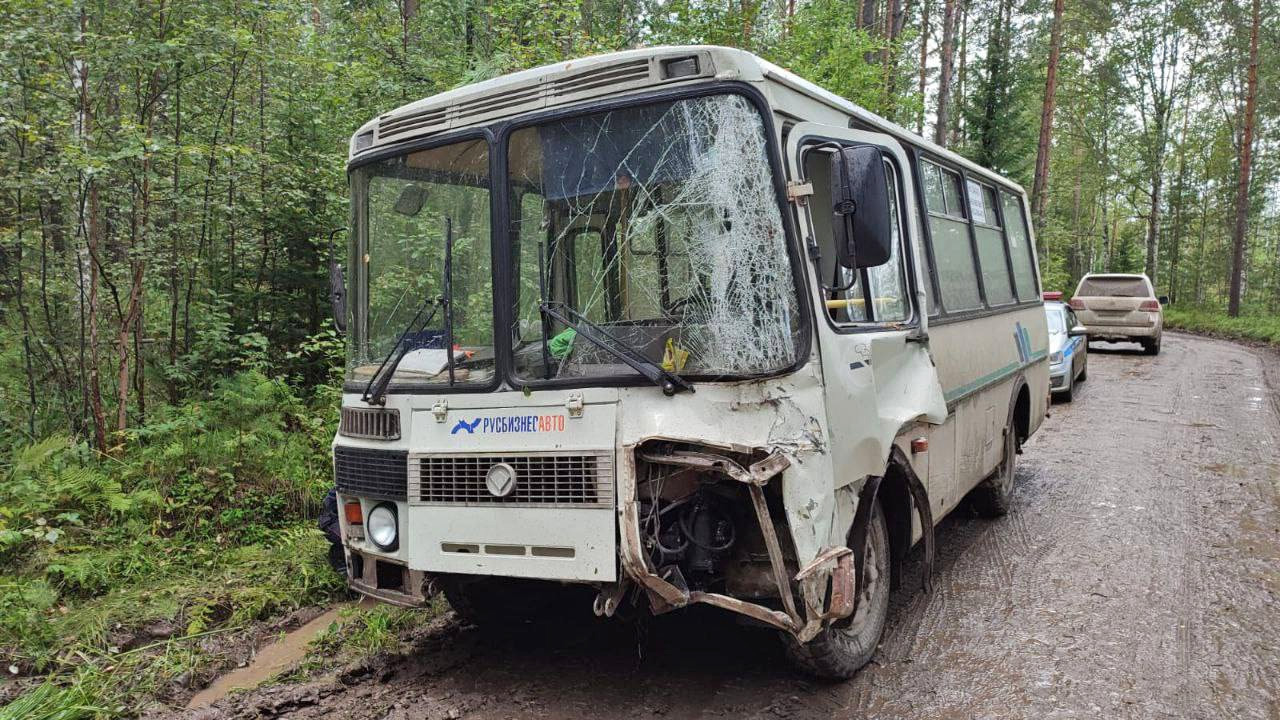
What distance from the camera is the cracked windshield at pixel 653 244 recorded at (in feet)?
11.2

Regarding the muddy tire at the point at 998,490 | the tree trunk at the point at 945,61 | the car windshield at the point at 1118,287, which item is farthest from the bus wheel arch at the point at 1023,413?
the tree trunk at the point at 945,61

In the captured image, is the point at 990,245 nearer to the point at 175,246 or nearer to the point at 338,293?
the point at 338,293

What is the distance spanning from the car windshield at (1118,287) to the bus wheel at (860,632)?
16776 millimetres

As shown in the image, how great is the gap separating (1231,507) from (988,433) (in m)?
2.44

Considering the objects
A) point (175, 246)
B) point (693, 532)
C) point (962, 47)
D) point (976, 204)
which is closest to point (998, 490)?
point (976, 204)

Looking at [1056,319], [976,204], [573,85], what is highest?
[573,85]

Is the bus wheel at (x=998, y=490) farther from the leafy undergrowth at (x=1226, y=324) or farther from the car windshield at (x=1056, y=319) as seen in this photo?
the leafy undergrowth at (x=1226, y=324)

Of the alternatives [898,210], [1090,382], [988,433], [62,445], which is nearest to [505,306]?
[898,210]

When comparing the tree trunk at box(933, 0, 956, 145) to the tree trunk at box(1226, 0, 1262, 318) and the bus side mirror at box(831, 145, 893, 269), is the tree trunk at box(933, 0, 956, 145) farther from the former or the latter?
the bus side mirror at box(831, 145, 893, 269)

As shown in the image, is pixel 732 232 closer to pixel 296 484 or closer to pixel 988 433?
pixel 988 433

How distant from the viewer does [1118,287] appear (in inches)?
731

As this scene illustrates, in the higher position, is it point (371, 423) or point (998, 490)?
point (371, 423)

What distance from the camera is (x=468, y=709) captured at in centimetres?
371

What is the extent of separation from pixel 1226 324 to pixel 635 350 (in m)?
31.9
